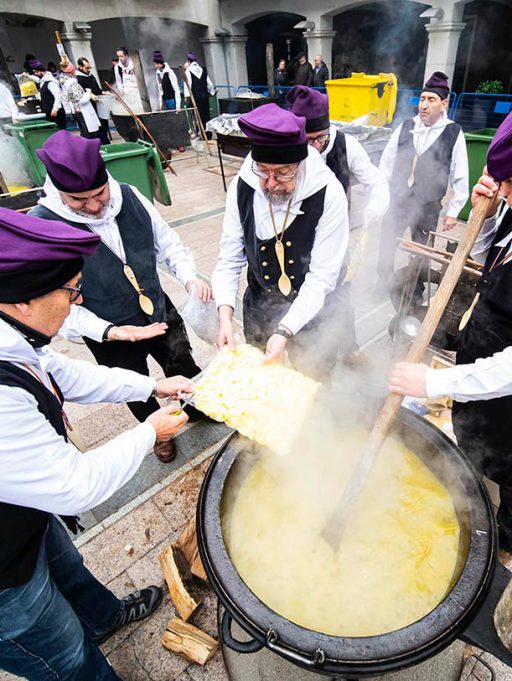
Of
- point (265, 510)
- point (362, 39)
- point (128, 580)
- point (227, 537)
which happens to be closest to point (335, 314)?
point (265, 510)

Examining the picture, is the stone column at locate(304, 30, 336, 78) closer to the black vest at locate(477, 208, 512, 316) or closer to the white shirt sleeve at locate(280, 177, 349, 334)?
the white shirt sleeve at locate(280, 177, 349, 334)

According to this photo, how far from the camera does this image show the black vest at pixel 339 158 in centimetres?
398

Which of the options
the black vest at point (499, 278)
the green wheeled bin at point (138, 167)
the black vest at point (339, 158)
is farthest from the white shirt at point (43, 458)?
the green wheeled bin at point (138, 167)

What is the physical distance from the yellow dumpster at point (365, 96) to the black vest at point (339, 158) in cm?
754

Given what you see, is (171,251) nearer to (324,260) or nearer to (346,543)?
(324,260)

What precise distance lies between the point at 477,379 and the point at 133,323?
7.67 ft

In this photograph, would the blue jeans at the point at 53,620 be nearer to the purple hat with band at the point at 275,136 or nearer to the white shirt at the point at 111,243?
the white shirt at the point at 111,243

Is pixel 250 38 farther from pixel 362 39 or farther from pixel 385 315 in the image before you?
pixel 385 315

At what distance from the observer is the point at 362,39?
57.4ft

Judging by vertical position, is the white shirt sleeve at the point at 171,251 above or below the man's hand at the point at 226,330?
above

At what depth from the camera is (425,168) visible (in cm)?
467

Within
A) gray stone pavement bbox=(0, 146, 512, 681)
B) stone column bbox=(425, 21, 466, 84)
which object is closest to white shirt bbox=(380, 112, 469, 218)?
gray stone pavement bbox=(0, 146, 512, 681)

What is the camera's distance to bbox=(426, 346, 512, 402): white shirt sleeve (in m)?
1.93

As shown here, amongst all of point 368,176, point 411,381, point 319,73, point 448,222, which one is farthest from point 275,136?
point 319,73
